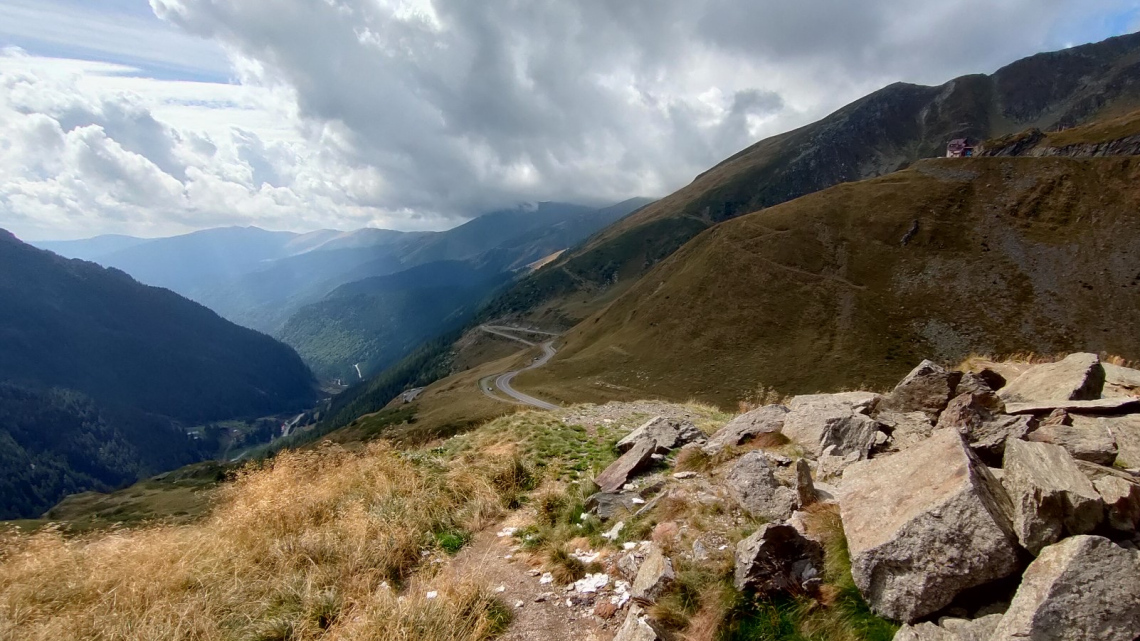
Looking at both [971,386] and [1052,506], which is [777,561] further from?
[971,386]

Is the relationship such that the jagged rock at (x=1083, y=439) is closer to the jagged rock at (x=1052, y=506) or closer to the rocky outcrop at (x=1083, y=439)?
the rocky outcrop at (x=1083, y=439)

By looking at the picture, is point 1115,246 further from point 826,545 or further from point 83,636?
point 83,636

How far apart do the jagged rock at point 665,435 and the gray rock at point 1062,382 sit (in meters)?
6.59

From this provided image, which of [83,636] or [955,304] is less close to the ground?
[83,636]

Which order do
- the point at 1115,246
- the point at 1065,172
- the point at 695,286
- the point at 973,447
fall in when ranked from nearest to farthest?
the point at 973,447, the point at 1115,246, the point at 1065,172, the point at 695,286

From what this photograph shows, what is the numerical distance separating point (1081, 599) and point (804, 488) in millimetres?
3291

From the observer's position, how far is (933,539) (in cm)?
508

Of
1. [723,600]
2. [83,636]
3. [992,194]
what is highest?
[992,194]

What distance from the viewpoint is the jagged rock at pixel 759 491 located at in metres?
7.36

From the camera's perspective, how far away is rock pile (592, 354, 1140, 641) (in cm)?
430

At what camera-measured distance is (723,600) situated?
5.86 m

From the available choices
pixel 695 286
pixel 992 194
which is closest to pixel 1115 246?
pixel 992 194

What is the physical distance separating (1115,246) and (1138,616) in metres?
118

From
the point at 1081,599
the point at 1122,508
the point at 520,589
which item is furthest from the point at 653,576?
the point at 1122,508
